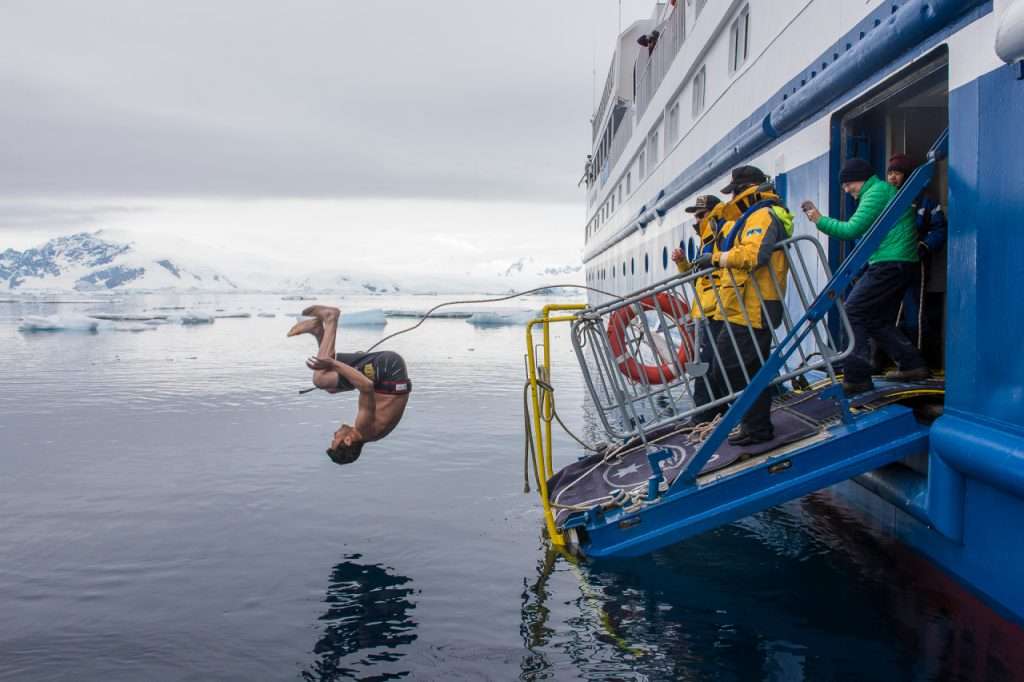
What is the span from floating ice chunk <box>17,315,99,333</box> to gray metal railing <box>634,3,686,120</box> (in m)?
23.5

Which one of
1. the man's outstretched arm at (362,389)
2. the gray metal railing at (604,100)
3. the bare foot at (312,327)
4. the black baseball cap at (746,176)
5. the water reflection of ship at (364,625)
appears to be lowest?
the water reflection of ship at (364,625)

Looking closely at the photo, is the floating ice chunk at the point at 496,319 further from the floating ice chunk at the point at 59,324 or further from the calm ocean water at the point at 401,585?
the calm ocean water at the point at 401,585

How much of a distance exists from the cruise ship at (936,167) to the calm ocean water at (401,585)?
1.20 ft

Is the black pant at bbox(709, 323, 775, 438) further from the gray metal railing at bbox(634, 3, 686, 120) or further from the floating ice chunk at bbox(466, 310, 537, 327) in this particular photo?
the floating ice chunk at bbox(466, 310, 537, 327)

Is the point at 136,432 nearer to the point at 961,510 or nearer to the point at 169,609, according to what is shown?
the point at 169,609

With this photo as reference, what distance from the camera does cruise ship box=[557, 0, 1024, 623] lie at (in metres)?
3.60

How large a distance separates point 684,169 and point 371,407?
817cm

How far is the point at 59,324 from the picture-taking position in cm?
3094

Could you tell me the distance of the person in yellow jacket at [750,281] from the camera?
451 centimetres

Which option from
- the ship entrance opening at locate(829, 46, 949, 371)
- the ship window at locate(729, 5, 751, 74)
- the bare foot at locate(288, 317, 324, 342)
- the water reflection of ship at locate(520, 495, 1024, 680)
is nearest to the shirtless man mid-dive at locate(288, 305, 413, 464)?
the bare foot at locate(288, 317, 324, 342)

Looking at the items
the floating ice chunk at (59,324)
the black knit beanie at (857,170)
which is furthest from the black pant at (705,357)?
the floating ice chunk at (59,324)

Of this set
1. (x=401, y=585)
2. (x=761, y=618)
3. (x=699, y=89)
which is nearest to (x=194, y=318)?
(x=699, y=89)

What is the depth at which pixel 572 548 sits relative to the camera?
5.07 meters

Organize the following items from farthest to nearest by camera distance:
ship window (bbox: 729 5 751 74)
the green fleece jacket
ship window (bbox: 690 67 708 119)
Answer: ship window (bbox: 690 67 708 119) < ship window (bbox: 729 5 751 74) < the green fleece jacket
